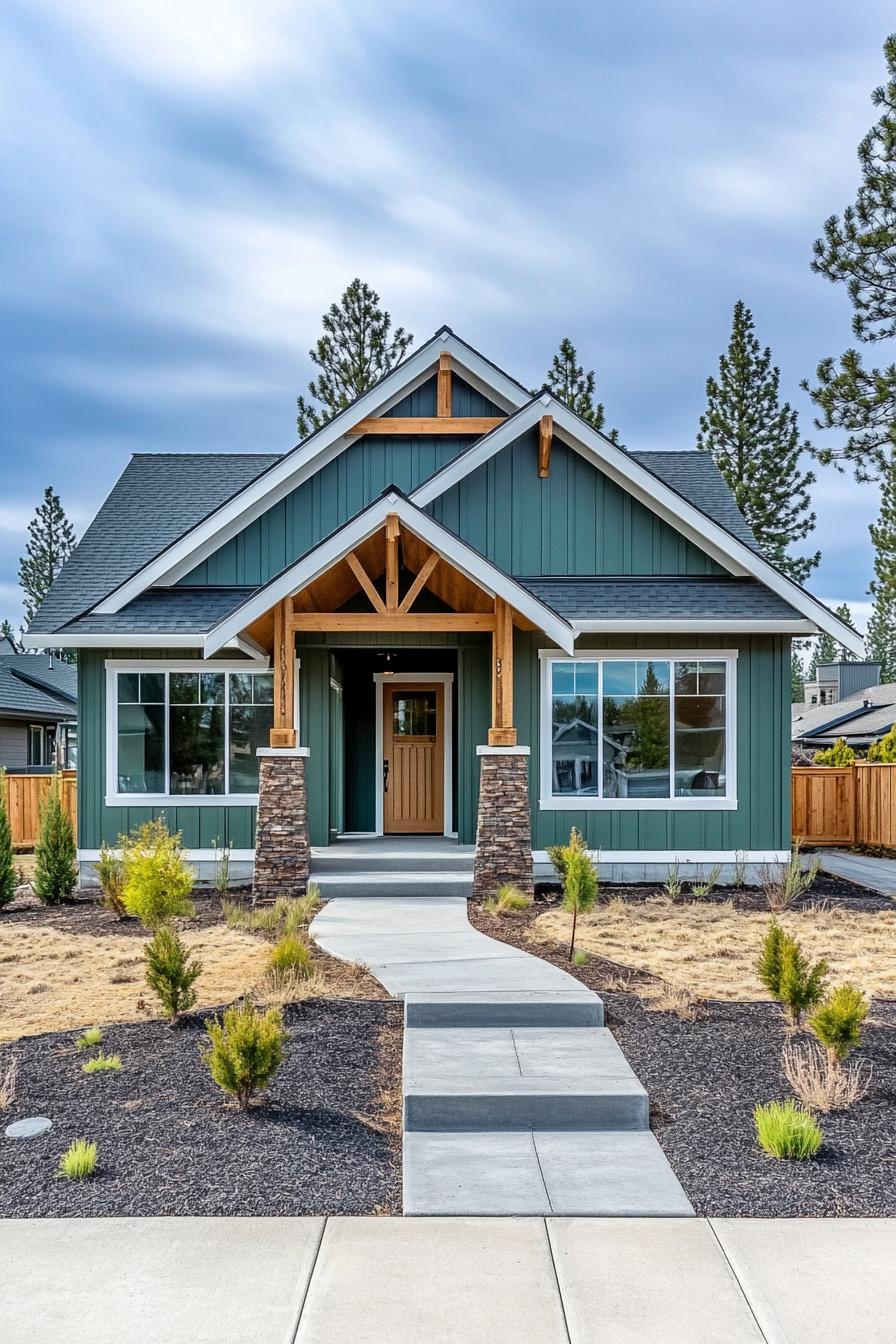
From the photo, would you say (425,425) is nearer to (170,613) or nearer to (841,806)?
(170,613)

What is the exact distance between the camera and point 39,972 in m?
7.71

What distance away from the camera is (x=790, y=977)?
5777 millimetres

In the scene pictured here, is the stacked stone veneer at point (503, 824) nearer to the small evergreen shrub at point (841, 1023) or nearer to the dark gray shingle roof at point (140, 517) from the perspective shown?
the small evergreen shrub at point (841, 1023)

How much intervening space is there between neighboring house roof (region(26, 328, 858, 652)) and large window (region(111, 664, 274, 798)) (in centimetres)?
85

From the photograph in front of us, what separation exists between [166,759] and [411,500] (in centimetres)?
443

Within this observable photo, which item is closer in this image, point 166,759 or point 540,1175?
point 540,1175

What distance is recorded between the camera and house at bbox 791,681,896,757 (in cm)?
2703

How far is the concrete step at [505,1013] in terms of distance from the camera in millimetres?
A: 6016

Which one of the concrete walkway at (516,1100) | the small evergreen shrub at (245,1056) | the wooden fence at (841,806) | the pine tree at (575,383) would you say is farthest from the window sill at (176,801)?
the pine tree at (575,383)

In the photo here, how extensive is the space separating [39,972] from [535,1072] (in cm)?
448

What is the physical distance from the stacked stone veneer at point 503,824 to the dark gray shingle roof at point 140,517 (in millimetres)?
5591

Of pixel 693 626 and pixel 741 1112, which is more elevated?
pixel 693 626

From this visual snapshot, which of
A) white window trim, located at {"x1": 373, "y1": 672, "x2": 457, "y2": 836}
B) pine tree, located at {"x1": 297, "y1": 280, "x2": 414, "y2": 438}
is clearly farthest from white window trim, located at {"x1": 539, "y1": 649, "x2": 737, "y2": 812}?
pine tree, located at {"x1": 297, "y1": 280, "x2": 414, "y2": 438}

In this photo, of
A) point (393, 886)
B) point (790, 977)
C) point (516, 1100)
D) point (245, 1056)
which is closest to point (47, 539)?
point (393, 886)
